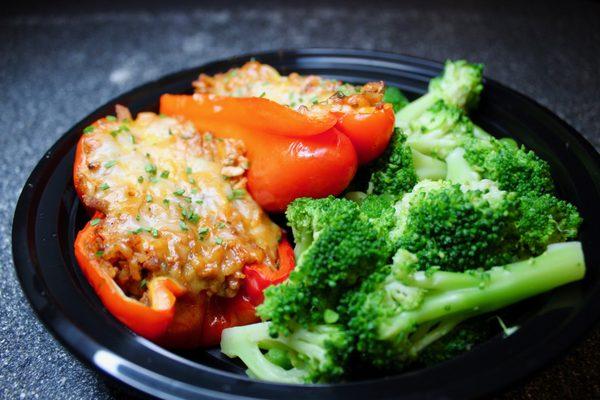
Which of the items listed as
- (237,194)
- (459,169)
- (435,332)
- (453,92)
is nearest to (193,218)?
(237,194)

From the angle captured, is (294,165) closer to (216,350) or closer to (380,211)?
(380,211)

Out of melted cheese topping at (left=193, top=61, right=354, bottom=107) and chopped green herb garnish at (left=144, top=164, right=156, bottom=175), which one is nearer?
chopped green herb garnish at (left=144, top=164, right=156, bottom=175)

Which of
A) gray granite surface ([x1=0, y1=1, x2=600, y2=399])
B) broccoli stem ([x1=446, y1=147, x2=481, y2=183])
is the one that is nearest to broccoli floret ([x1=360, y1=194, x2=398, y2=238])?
broccoli stem ([x1=446, y1=147, x2=481, y2=183])

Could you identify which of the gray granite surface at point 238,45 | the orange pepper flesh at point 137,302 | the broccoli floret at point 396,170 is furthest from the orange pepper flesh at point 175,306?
the gray granite surface at point 238,45

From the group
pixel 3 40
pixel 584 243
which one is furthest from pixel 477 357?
pixel 3 40

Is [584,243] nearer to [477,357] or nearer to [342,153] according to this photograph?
[477,357]

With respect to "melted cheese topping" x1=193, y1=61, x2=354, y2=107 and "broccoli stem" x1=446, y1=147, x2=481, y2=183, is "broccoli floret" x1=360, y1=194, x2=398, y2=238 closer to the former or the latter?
"broccoli stem" x1=446, y1=147, x2=481, y2=183
